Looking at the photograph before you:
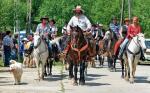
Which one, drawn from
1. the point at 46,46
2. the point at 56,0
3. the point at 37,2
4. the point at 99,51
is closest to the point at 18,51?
the point at 99,51

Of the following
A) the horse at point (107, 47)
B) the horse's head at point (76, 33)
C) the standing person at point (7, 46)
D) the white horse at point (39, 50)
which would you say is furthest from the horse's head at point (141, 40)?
the standing person at point (7, 46)

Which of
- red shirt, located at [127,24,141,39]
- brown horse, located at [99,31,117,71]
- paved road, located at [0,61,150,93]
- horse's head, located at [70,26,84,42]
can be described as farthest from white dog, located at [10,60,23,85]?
brown horse, located at [99,31,117,71]

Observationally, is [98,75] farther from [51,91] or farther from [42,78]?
[51,91]

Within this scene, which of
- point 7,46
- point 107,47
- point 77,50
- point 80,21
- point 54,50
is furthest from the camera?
point 7,46

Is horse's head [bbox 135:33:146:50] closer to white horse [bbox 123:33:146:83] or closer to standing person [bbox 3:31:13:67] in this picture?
white horse [bbox 123:33:146:83]

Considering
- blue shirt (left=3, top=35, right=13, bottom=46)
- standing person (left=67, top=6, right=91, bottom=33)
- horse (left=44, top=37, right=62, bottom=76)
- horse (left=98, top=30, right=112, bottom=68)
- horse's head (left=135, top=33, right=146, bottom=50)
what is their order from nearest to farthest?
standing person (left=67, top=6, right=91, bottom=33) < horse's head (left=135, top=33, right=146, bottom=50) < horse (left=44, top=37, right=62, bottom=76) < horse (left=98, top=30, right=112, bottom=68) < blue shirt (left=3, top=35, right=13, bottom=46)

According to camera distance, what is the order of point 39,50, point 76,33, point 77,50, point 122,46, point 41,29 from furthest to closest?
point 41,29 → point 122,46 → point 39,50 → point 77,50 → point 76,33

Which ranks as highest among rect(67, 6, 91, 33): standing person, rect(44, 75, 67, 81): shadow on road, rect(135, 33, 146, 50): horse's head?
rect(67, 6, 91, 33): standing person

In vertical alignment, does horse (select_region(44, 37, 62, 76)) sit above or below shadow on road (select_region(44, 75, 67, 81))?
above

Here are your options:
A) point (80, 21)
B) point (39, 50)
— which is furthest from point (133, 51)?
point (39, 50)

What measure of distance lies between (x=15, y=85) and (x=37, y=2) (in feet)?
225

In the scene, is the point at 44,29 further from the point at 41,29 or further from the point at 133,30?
the point at 133,30

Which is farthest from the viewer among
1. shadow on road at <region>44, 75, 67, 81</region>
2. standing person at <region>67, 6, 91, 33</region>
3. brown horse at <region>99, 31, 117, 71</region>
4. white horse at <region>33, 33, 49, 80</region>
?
brown horse at <region>99, 31, 117, 71</region>

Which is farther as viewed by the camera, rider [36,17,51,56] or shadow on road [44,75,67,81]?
shadow on road [44,75,67,81]
